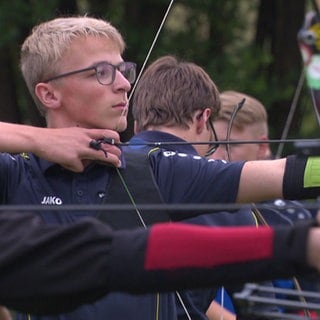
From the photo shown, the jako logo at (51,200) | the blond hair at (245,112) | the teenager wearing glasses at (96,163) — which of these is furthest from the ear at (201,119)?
the blond hair at (245,112)

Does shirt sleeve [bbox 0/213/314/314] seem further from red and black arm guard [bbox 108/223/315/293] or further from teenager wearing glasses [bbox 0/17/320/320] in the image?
teenager wearing glasses [bbox 0/17/320/320]

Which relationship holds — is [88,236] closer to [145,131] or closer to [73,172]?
[73,172]

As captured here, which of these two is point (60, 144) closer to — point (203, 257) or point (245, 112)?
point (203, 257)

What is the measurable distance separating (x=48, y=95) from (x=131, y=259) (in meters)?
1.19

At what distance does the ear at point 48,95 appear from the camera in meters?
3.83

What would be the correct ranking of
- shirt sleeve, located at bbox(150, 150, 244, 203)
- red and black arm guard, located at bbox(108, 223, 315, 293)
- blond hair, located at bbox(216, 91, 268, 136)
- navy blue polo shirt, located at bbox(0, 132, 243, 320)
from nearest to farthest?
red and black arm guard, located at bbox(108, 223, 315, 293) < navy blue polo shirt, located at bbox(0, 132, 243, 320) < shirt sleeve, located at bbox(150, 150, 244, 203) < blond hair, located at bbox(216, 91, 268, 136)

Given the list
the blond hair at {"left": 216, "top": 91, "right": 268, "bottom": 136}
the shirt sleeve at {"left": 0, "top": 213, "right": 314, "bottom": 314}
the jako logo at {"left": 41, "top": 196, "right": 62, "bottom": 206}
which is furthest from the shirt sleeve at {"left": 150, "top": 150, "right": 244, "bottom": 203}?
the blond hair at {"left": 216, "top": 91, "right": 268, "bottom": 136}

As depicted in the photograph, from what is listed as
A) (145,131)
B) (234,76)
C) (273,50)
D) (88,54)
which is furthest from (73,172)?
(273,50)

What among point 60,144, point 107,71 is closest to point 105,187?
point 60,144

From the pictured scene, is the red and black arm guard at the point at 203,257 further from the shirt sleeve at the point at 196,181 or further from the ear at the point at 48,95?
the ear at the point at 48,95

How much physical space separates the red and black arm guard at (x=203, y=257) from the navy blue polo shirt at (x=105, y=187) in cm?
75

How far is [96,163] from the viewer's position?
12.1 ft

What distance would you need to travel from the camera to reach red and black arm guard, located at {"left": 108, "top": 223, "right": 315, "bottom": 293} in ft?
8.81

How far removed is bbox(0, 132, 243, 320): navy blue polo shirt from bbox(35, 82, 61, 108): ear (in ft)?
0.61
